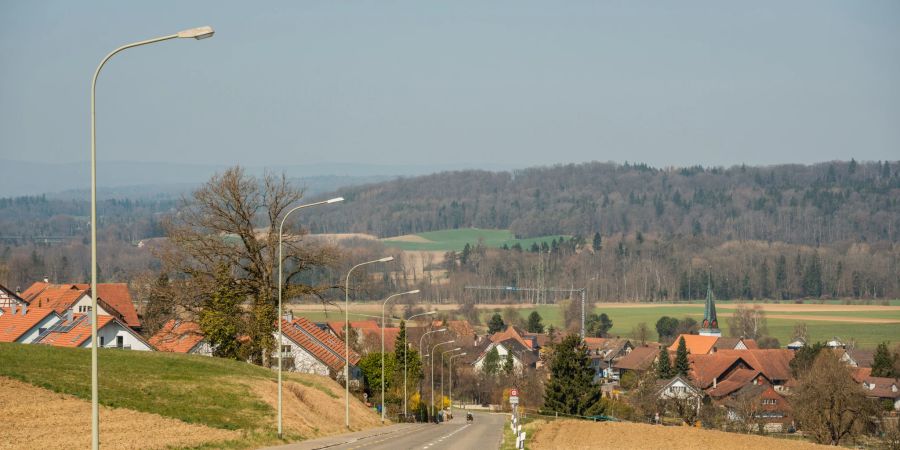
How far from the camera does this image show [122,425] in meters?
34.3

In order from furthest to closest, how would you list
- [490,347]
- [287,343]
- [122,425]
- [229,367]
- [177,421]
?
[490,347], [287,343], [229,367], [177,421], [122,425]

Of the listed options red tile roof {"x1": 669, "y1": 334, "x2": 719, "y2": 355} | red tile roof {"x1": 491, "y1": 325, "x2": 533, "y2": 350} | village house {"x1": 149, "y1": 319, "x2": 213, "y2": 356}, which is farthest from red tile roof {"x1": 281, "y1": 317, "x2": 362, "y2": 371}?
red tile roof {"x1": 669, "y1": 334, "x2": 719, "y2": 355}

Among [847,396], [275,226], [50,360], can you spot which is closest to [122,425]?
[50,360]

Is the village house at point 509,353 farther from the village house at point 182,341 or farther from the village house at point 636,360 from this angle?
the village house at point 182,341

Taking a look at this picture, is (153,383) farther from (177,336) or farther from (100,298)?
(100,298)

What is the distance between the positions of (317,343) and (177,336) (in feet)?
78.5

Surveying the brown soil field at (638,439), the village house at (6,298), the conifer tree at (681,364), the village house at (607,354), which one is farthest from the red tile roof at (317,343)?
the village house at (607,354)

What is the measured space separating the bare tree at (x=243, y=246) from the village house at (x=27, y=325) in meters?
13.5

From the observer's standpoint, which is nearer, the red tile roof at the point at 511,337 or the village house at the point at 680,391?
the village house at the point at 680,391

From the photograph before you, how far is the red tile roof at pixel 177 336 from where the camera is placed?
6956cm

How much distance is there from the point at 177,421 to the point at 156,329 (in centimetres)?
4336

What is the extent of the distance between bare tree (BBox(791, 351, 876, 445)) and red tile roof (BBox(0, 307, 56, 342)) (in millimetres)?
53917

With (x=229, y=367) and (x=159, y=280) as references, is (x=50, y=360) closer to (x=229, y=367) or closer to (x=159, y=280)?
(x=229, y=367)

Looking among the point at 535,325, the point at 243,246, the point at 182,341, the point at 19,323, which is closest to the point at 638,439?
the point at 243,246
